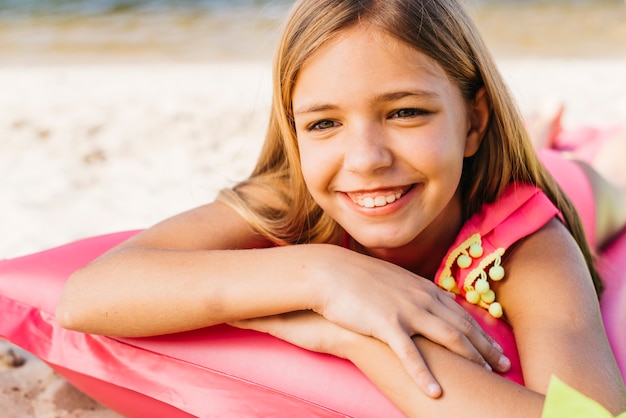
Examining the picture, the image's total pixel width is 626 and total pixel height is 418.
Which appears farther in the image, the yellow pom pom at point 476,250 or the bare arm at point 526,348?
the yellow pom pom at point 476,250

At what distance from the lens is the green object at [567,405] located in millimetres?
911

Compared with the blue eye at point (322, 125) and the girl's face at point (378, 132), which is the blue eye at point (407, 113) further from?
the blue eye at point (322, 125)

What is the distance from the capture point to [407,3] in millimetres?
1603

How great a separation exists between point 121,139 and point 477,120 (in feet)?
9.31

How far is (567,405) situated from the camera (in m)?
0.92

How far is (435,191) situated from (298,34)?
46 centimetres

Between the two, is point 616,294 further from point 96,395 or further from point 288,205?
point 96,395

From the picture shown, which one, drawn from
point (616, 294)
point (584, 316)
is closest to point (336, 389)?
point (584, 316)

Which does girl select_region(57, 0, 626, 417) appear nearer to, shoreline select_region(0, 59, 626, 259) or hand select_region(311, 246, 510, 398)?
hand select_region(311, 246, 510, 398)

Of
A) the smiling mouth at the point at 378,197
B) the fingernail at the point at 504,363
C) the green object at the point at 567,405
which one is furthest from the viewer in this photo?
the smiling mouth at the point at 378,197

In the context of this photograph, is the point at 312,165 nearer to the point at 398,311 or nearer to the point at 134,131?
the point at 398,311

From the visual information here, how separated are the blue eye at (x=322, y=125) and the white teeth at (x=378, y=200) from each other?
178mm

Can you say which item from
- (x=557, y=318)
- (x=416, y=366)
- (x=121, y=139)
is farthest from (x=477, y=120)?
(x=121, y=139)

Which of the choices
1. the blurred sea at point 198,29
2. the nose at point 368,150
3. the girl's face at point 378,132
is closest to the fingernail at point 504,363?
the girl's face at point 378,132
